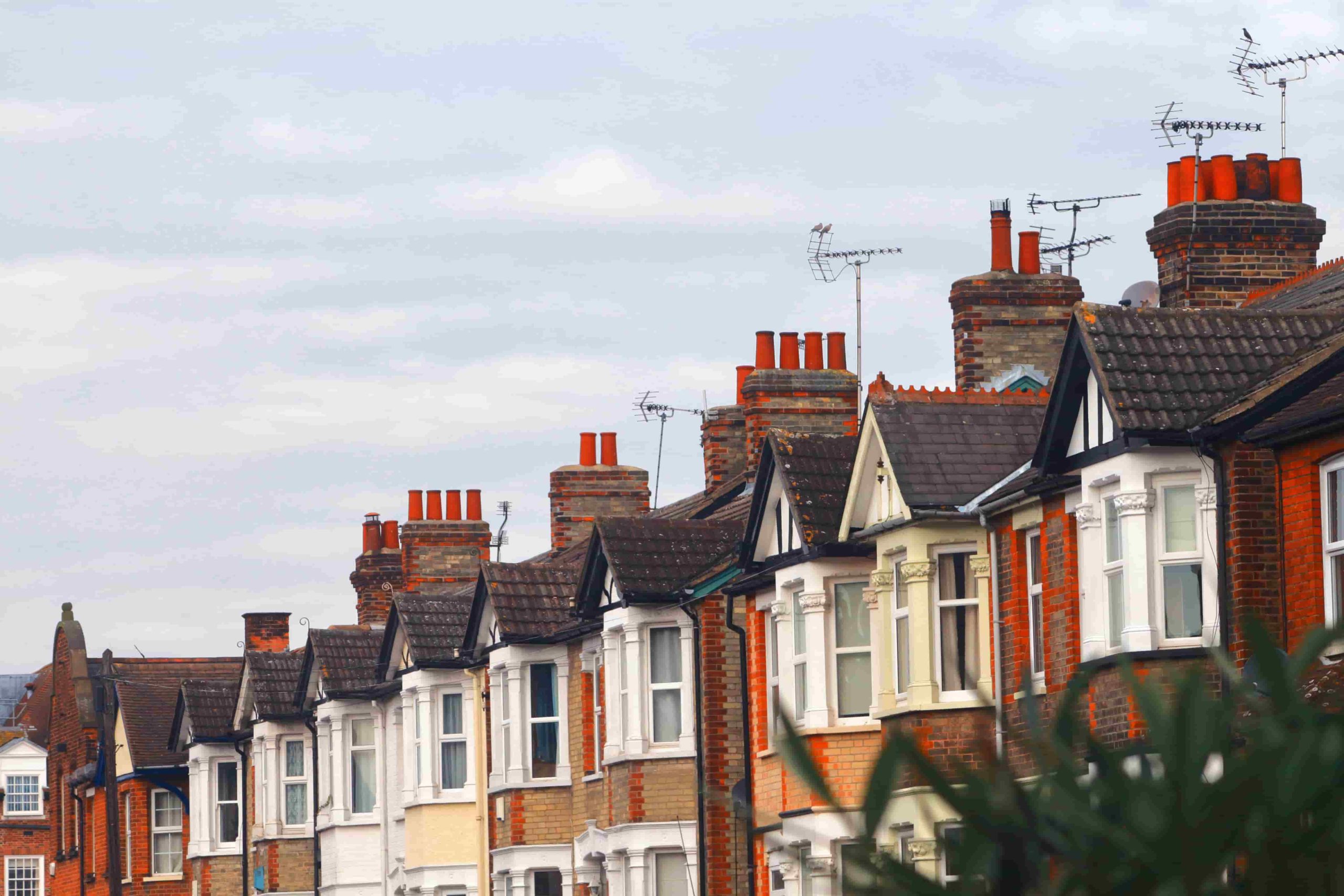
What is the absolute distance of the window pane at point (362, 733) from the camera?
141ft

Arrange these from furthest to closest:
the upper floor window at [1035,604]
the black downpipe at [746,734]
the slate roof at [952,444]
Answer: the black downpipe at [746,734]
the slate roof at [952,444]
the upper floor window at [1035,604]

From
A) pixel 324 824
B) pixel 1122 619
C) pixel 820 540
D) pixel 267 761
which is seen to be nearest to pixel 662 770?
pixel 820 540

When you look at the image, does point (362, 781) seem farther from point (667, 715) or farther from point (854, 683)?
point (854, 683)

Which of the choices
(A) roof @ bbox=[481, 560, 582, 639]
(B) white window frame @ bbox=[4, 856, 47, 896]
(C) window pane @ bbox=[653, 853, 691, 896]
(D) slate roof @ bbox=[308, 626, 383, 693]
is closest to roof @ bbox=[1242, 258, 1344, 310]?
(C) window pane @ bbox=[653, 853, 691, 896]

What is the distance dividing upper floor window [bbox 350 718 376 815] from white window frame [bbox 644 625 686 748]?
1385cm

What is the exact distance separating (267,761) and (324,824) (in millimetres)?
3950

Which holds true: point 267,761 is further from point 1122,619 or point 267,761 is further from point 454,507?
point 1122,619

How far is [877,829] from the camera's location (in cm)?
614

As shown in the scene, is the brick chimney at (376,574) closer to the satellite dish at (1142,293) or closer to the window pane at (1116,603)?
the satellite dish at (1142,293)

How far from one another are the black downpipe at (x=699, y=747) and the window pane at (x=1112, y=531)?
401 inches

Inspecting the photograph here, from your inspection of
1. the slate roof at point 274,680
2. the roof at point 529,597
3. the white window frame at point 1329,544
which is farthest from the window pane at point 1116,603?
the slate roof at point 274,680

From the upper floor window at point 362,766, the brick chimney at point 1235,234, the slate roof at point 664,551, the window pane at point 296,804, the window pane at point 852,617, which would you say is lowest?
the window pane at point 296,804

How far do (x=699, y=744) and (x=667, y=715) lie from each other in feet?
3.41

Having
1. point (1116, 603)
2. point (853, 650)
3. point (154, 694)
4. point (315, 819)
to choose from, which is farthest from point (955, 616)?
point (154, 694)
